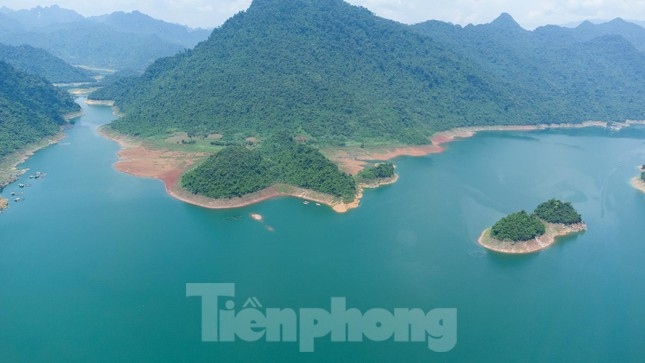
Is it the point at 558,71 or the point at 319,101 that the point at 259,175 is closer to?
the point at 319,101

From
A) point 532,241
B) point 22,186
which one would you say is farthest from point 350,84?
point 22,186

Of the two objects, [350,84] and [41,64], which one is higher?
[41,64]

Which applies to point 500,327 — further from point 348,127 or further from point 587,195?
point 348,127

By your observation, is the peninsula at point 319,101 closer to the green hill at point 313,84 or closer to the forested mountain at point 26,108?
the green hill at point 313,84


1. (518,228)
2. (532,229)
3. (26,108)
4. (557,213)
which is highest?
(26,108)

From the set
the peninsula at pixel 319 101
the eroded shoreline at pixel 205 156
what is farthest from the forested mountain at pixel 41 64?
the eroded shoreline at pixel 205 156

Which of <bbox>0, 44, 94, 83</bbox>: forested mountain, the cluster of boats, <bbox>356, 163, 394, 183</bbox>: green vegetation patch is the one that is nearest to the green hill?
<bbox>356, 163, 394, 183</bbox>: green vegetation patch

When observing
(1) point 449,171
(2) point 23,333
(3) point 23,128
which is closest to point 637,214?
(1) point 449,171
